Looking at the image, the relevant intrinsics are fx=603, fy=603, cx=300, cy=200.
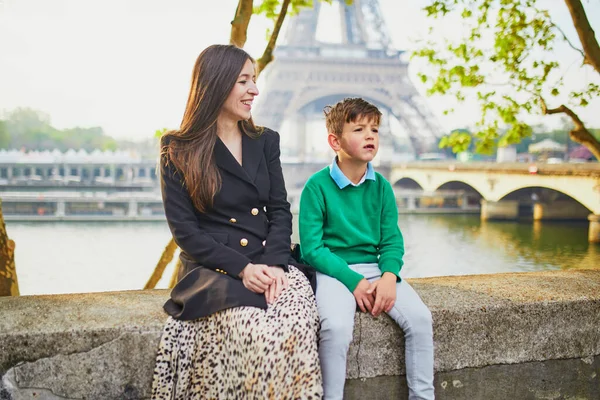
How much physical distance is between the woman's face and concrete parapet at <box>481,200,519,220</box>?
2533 centimetres

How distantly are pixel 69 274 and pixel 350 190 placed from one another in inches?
511

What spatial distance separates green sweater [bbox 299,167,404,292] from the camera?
6.29ft

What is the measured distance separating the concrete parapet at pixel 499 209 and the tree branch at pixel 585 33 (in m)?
22.8

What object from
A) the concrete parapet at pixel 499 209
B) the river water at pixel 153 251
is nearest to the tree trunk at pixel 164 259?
the river water at pixel 153 251

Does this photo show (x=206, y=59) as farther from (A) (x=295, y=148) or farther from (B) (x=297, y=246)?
(A) (x=295, y=148)

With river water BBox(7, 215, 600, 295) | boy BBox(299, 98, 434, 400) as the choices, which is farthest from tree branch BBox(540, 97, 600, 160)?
river water BBox(7, 215, 600, 295)

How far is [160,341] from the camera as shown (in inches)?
64.1

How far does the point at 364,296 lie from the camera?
5.79ft

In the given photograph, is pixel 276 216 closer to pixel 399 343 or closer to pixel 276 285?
pixel 276 285

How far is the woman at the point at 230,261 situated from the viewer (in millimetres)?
1518

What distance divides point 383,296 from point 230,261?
1.49 feet

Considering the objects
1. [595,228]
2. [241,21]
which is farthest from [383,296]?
[595,228]

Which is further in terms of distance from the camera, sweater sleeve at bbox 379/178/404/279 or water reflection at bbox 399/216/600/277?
water reflection at bbox 399/216/600/277

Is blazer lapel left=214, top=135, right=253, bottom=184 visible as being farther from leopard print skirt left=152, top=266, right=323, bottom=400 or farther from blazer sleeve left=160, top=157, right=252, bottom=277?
leopard print skirt left=152, top=266, right=323, bottom=400
